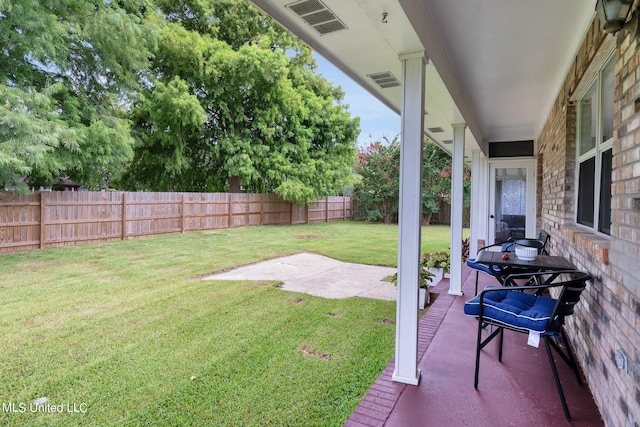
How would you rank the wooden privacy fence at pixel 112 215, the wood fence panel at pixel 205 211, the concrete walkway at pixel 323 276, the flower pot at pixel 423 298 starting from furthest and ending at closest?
the wood fence panel at pixel 205 211
the wooden privacy fence at pixel 112 215
the concrete walkway at pixel 323 276
the flower pot at pixel 423 298

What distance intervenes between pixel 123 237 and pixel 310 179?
7.22 m

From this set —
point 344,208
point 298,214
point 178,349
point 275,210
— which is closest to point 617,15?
point 178,349

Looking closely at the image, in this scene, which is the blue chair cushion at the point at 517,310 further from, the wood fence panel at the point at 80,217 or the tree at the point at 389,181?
the tree at the point at 389,181

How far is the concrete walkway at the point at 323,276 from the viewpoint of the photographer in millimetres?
4895

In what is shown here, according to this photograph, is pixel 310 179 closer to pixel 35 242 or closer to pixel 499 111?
pixel 35 242

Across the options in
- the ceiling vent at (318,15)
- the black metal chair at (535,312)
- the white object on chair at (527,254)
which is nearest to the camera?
the ceiling vent at (318,15)

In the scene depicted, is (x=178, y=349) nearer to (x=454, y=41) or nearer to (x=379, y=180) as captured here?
(x=454, y=41)

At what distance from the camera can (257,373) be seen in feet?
8.45

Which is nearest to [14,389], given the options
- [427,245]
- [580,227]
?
[580,227]

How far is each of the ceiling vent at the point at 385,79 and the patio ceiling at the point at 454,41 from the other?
0.16ft

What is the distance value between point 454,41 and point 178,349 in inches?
124

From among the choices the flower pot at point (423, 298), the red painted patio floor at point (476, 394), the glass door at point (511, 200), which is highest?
the glass door at point (511, 200)

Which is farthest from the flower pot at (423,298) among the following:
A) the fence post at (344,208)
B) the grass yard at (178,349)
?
the fence post at (344,208)

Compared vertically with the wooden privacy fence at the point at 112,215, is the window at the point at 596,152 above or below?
above
